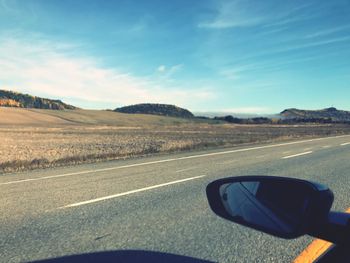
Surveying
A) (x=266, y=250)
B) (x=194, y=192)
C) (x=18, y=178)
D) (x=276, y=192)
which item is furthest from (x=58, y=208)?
(x=276, y=192)

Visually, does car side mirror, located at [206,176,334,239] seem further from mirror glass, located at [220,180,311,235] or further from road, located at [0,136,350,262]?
road, located at [0,136,350,262]

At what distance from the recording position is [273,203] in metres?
1.95

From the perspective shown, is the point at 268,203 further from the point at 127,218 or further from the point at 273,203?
the point at 127,218

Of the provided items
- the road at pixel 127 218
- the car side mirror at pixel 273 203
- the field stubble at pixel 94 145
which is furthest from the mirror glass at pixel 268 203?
the field stubble at pixel 94 145

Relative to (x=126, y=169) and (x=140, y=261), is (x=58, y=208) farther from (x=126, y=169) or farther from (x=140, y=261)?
(x=126, y=169)

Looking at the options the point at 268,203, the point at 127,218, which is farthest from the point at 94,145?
the point at 268,203

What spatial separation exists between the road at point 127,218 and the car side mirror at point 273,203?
1.44 meters

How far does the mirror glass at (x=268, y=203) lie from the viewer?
1.70m

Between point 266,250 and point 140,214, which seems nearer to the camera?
point 266,250

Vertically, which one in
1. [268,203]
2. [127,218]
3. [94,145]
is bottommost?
[94,145]

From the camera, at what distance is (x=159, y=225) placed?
481 cm

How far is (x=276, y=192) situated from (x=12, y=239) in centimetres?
351

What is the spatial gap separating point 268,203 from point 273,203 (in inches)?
1.7

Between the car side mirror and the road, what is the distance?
1440 millimetres
